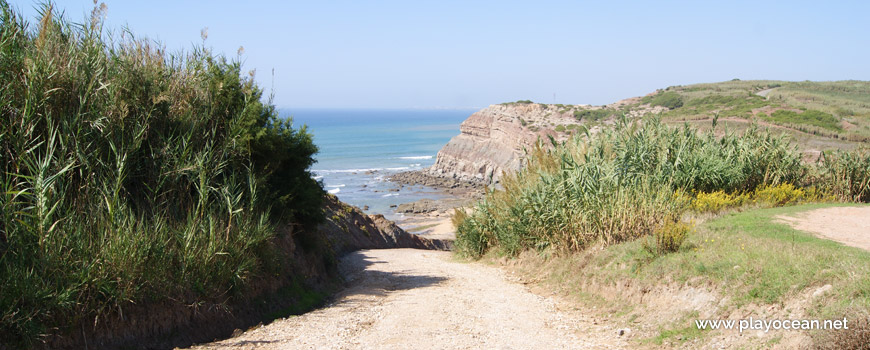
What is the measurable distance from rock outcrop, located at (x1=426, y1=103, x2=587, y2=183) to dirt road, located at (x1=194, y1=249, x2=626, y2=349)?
6317cm

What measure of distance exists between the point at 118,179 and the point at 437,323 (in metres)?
4.76

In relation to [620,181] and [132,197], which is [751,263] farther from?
[132,197]

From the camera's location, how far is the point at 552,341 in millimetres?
7336

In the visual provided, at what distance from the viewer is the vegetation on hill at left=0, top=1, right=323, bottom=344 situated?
6449mm

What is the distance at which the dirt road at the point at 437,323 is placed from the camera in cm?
716

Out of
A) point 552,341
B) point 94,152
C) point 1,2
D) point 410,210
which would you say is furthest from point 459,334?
point 410,210

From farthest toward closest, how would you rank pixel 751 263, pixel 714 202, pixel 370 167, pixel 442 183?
1. pixel 370 167
2. pixel 442 183
3. pixel 714 202
4. pixel 751 263

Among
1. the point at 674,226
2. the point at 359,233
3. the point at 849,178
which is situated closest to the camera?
the point at 674,226

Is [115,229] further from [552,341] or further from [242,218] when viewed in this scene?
[552,341]

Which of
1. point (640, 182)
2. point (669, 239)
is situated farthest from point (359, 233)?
point (669, 239)

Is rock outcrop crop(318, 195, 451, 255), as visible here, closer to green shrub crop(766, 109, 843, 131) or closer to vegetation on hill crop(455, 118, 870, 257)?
→ vegetation on hill crop(455, 118, 870, 257)

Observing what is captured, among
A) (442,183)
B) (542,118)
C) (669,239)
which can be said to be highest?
(542,118)

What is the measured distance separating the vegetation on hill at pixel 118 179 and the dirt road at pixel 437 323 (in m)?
1.39

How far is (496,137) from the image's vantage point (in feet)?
290
